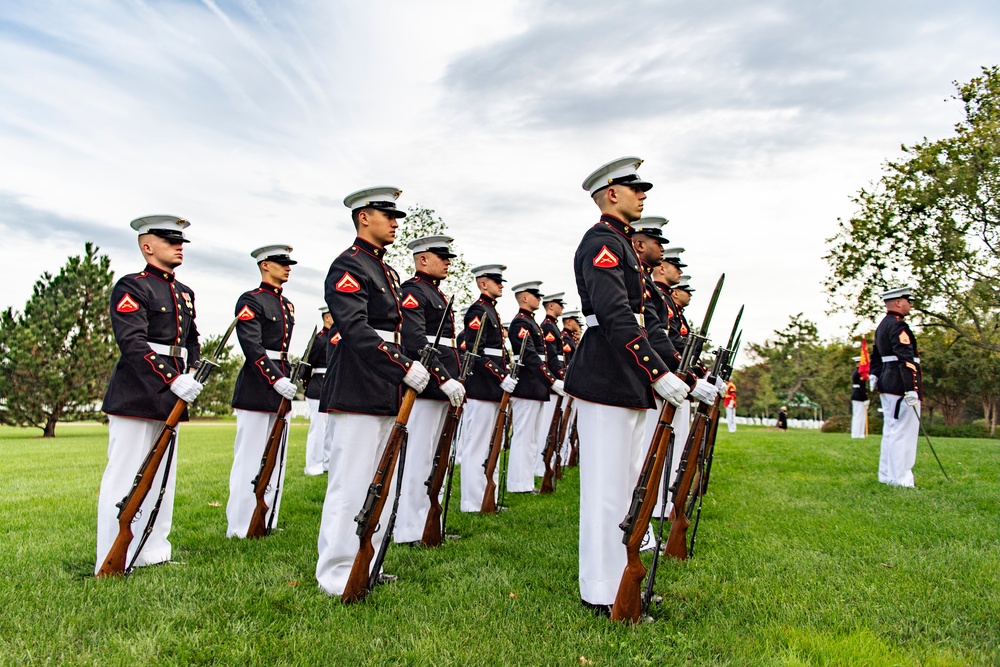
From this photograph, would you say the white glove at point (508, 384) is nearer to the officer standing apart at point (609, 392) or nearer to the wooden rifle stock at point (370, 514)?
the officer standing apart at point (609, 392)

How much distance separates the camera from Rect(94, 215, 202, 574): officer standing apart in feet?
15.9

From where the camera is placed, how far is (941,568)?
5125mm

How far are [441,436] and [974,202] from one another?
23.0 meters

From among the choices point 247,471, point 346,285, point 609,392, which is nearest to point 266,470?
point 247,471

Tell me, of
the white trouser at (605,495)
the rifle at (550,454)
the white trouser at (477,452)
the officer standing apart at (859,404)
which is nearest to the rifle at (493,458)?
the white trouser at (477,452)

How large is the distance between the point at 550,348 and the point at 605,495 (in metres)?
5.84

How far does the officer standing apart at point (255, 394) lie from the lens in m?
6.04

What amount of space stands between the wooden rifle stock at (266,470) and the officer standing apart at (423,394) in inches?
43.0

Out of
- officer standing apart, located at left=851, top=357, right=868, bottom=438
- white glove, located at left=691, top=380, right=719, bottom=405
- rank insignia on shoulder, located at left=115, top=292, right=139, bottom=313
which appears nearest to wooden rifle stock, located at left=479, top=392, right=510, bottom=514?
white glove, located at left=691, top=380, right=719, bottom=405

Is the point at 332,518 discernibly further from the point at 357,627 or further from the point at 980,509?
the point at 980,509

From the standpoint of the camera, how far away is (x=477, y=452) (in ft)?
25.4

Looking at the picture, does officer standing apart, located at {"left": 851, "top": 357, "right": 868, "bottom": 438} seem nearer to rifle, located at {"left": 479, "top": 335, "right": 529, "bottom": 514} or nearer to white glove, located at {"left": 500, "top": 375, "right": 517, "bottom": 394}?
white glove, located at {"left": 500, "top": 375, "right": 517, "bottom": 394}

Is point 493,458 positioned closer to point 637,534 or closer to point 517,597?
point 517,597

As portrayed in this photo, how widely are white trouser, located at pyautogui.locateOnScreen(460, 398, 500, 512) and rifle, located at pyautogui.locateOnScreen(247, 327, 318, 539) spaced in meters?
2.16
